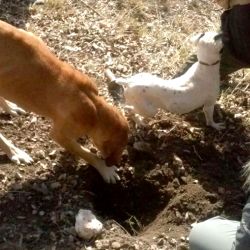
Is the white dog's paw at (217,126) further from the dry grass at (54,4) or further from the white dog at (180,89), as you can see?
the dry grass at (54,4)

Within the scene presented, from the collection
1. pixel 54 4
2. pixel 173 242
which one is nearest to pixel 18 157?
pixel 173 242

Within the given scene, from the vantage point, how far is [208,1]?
5.29 meters

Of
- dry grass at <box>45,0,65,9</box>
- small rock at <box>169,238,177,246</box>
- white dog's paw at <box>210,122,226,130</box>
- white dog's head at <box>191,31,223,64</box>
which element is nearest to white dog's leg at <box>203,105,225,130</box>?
white dog's paw at <box>210,122,226,130</box>

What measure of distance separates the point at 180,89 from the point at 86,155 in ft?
2.27

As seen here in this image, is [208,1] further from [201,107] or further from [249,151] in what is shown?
[249,151]

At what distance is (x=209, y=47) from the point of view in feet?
12.3

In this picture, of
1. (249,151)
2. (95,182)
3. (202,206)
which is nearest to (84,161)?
(95,182)

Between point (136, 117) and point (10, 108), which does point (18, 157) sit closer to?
point (10, 108)

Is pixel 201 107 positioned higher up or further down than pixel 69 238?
higher up

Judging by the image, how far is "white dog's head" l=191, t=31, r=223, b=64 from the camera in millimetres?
3752

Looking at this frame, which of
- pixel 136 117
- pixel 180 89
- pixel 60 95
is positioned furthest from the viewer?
pixel 136 117

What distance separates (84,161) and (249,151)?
994mm

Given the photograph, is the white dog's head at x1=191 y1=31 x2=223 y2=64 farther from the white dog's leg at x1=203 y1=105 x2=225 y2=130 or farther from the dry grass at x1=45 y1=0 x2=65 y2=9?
the dry grass at x1=45 y1=0 x2=65 y2=9

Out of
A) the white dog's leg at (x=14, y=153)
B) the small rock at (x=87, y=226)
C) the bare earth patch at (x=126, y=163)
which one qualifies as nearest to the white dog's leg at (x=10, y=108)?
the bare earth patch at (x=126, y=163)
